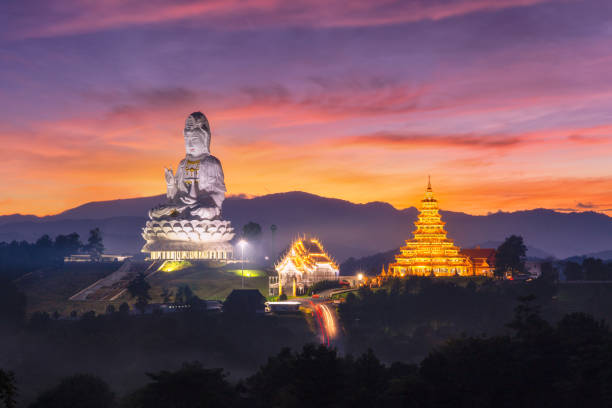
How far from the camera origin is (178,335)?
66062mm

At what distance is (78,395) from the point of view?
146ft

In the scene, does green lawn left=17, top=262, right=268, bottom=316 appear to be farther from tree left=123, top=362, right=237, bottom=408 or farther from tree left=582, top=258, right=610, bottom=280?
tree left=123, top=362, right=237, bottom=408

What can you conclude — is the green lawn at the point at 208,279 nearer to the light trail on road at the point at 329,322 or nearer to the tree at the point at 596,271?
the light trail on road at the point at 329,322

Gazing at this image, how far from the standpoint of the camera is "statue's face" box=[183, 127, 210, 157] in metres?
95.1

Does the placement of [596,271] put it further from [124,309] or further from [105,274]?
[105,274]

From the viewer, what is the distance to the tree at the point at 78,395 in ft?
141

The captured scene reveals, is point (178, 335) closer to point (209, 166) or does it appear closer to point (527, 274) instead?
point (209, 166)

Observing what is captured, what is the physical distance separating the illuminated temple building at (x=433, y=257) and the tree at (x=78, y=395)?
46046 mm

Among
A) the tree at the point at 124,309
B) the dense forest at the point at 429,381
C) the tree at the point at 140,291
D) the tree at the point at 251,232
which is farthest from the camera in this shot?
the tree at the point at 251,232

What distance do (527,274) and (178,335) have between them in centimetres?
4423

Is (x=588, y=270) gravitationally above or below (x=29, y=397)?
above

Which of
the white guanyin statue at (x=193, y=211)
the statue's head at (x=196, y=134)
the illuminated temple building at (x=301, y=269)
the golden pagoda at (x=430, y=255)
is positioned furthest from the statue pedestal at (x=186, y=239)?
the golden pagoda at (x=430, y=255)

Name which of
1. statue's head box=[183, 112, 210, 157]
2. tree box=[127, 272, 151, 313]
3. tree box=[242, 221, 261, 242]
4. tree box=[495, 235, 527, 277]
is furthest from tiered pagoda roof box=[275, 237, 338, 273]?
tree box=[242, 221, 261, 242]

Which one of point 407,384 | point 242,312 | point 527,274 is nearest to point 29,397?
point 242,312
